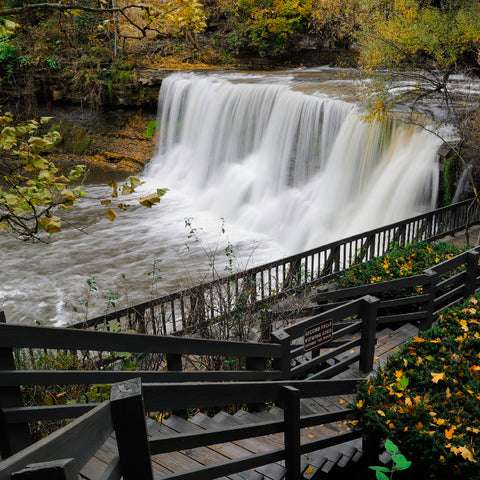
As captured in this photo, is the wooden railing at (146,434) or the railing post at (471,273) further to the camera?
the railing post at (471,273)

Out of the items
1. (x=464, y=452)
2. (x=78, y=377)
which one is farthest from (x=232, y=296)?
(x=78, y=377)

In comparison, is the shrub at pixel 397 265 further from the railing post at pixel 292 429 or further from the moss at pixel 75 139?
the moss at pixel 75 139

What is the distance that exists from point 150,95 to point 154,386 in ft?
80.5

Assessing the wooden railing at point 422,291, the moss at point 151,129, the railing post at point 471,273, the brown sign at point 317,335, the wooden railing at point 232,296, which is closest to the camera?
the brown sign at point 317,335

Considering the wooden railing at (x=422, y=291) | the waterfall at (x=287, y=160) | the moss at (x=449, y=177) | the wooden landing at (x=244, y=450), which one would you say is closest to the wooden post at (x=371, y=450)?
the wooden landing at (x=244, y=450)

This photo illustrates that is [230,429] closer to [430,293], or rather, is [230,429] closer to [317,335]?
[317,335]

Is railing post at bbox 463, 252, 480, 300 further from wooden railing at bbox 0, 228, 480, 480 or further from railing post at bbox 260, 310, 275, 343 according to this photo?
wooden railing at bbox 0, 228, 480, 480

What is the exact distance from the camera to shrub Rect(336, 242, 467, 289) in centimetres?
729

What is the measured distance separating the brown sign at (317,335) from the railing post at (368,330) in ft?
1.69

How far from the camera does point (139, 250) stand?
15031 mm

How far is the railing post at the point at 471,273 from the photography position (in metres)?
6.43

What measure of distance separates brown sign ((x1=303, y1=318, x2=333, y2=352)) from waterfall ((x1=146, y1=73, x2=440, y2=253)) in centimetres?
913

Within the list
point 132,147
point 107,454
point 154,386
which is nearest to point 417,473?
point 107,454

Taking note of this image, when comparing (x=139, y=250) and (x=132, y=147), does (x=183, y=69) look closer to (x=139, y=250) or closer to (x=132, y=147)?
(x=132, y=147)
